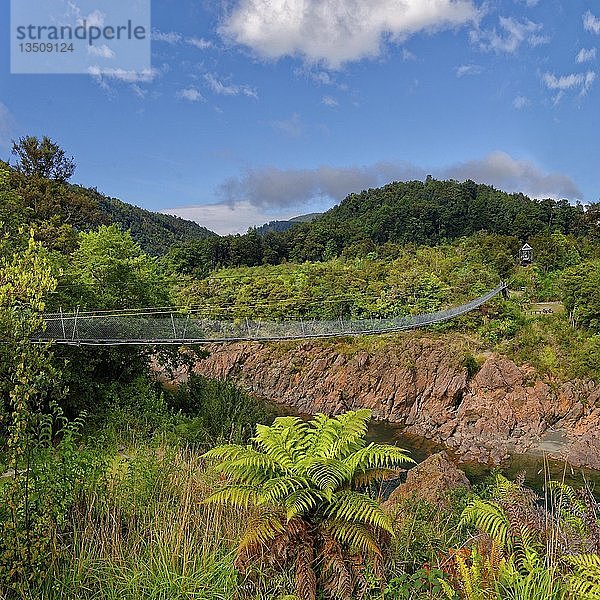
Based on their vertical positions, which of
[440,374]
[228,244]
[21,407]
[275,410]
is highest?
[228,244]

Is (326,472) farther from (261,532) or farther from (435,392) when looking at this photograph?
(435,392)

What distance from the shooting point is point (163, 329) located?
688cm

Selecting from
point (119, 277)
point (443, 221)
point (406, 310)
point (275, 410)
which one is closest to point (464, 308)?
point (406, 310)

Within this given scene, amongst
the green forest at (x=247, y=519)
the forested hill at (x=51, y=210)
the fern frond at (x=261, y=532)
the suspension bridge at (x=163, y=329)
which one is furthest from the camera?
the forested hill at (x=51, y=210)

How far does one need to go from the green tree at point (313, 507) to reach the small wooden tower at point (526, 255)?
17560 millimetres

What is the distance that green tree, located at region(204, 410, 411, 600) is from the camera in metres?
1.75

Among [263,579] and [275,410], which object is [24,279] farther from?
[275,410]

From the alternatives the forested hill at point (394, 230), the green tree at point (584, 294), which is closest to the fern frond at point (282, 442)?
the green tree at point (584, 294)

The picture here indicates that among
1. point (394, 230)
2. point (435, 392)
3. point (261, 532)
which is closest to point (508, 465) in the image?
point (435, 392)

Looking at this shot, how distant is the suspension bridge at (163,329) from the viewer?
19.5 ft

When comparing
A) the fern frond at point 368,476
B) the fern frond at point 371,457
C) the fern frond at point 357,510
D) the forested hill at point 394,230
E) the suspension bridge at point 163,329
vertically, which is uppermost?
the forested hill at point 394,230

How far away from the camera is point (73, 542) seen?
6.17ft

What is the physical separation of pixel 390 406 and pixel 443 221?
15.9 metres

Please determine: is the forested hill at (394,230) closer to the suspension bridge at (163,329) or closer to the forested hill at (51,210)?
the forested hill at (51,210)
